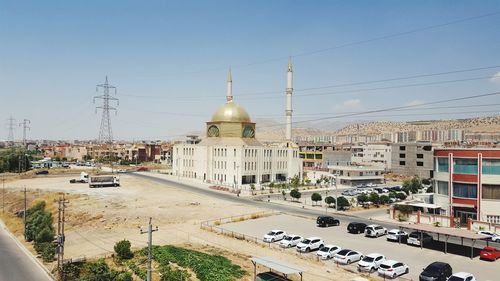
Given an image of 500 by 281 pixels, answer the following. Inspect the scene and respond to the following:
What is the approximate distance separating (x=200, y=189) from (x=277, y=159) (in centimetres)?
2172

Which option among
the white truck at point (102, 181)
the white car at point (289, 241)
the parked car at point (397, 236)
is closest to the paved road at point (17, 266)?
the white car at point (289, 241)

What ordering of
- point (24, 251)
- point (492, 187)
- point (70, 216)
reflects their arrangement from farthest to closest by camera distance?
point (70, 216)
point (492, 187)
point (24, 251)

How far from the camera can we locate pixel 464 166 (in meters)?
48.3

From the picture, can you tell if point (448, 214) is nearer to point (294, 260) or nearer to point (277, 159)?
point (294, 260)

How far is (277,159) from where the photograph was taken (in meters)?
94.1

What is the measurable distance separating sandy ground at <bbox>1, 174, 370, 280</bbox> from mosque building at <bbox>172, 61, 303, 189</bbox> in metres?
13.3

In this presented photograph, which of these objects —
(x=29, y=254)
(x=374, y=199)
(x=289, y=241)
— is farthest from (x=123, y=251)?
(x=374, y=199)

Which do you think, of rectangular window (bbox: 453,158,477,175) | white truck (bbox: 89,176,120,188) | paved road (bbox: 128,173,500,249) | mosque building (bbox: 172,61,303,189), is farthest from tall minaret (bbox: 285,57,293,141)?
rectangular window (bbox: 453,158,477,175)

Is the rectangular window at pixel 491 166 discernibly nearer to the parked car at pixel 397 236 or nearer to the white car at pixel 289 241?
the parked car at pixel 397 236

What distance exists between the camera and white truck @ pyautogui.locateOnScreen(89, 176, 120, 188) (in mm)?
81125

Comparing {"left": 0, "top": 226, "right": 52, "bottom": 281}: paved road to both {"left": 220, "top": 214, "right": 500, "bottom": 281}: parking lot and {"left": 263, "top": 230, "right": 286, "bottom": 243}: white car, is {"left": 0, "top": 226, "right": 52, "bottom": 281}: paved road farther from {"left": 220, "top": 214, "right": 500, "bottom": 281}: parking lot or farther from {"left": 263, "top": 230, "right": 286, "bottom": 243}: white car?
{"left": 220, "top": 214, "right": 500, "bottom": 281}: parking lot

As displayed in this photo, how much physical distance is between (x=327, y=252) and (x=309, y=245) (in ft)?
7.86

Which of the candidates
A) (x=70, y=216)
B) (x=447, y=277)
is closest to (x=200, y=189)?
(x=70, y=216)

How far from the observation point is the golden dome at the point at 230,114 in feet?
317
